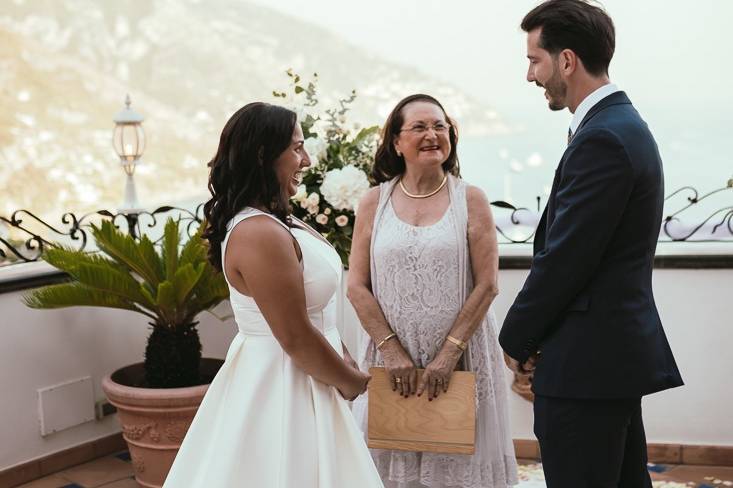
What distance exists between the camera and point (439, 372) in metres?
2.62

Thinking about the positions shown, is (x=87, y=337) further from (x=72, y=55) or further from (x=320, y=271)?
(x=72, y=55)

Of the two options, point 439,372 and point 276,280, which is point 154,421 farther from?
point 276,280

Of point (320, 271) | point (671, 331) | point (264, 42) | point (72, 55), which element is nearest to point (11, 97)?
point (72, 55)

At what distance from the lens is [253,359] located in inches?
81.0

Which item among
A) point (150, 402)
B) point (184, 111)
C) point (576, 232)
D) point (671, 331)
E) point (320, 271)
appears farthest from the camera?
point (184, 111)

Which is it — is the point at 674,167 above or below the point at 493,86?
below

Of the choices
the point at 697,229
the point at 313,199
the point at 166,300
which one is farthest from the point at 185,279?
the point at 697,229

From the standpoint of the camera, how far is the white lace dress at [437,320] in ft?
8.87

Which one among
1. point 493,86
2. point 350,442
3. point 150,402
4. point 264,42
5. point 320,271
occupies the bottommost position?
point 150,402

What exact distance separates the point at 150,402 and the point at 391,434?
1.40 metres

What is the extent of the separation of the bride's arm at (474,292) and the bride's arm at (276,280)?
0.74 metres

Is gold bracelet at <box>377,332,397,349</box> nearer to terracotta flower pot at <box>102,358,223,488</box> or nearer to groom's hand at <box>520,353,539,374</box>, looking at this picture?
groom's hand at <box>520,353,539,374</box>

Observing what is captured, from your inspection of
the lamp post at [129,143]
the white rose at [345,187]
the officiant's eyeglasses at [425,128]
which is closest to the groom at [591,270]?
the officiant's eyeglasses at [425,128]

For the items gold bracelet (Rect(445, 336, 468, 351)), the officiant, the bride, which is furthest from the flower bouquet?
the bride
